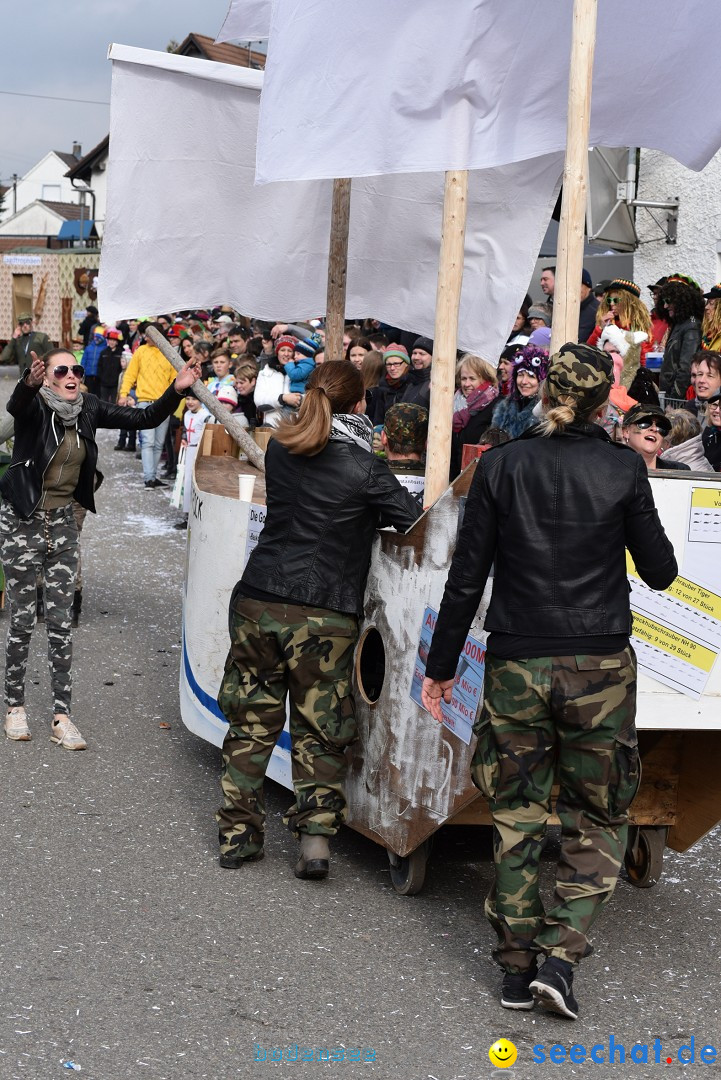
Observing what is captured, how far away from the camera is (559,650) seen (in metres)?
4.00

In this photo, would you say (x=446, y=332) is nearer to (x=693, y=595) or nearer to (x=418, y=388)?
(x=693, y=595)

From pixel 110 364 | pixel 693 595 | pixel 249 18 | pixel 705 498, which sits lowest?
pixel 693 595

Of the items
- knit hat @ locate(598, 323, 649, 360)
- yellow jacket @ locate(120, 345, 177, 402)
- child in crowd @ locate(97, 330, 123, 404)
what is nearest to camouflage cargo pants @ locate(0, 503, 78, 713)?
knit hat @ locate(598, 323, 649, 360)

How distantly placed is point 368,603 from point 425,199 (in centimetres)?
273

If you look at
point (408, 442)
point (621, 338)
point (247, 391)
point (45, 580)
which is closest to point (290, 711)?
point (408, 442)

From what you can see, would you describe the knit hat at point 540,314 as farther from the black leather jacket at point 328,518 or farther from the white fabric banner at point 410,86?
the black leather jacket at point 328,518

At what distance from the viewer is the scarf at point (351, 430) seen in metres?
5.09

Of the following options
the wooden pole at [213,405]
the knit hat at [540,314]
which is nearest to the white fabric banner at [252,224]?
the wooden pole at [213,405]

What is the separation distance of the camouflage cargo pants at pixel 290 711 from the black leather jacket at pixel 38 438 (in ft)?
5.80

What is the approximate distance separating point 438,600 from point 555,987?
1346 millimetres

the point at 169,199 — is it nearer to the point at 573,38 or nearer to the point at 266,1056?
the point at 573,38

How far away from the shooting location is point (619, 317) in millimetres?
10203

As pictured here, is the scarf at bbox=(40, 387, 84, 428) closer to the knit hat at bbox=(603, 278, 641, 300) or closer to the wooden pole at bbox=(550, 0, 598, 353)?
the wooden pole at bbox=(550, 0, 598, 353)

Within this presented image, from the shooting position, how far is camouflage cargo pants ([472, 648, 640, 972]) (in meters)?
4.01
